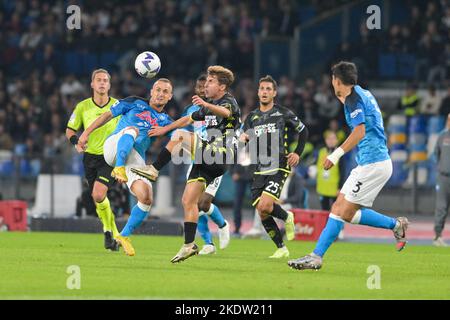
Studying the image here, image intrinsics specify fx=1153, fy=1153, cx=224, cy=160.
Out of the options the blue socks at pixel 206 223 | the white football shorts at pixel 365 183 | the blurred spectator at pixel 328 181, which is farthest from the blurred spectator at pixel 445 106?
the white football shorts at pixel 365 183

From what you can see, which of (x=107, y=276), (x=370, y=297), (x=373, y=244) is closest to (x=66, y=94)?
(x=373, y=244)

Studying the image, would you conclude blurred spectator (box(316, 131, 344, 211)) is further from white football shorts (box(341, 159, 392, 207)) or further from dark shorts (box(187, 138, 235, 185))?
white football shorts (box(341, 159, 392, 207))

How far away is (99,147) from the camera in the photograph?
54.7 ft

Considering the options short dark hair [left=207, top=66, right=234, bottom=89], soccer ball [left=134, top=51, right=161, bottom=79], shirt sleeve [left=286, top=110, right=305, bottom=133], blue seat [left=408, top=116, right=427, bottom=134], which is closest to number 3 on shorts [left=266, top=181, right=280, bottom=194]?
shirt sleeve [left=286, top=110, right=305, bottom=133]

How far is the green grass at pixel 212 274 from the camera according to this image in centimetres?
1108

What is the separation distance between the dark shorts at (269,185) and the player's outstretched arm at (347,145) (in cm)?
272

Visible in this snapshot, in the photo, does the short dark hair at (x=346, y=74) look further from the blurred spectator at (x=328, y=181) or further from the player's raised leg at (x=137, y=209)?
the blurred spectator at (x=328, y=181)

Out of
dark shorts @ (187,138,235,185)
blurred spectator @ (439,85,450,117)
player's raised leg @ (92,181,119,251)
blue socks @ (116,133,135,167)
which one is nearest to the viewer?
dark shorts @ (187,138,235,185)

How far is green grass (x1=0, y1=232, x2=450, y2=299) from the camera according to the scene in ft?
36.3

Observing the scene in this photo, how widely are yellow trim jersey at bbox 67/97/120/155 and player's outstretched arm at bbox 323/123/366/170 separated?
4927 millimetres

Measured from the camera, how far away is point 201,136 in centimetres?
1467

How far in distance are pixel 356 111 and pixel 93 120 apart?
16.3 feet

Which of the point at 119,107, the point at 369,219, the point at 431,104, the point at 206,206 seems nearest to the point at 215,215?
the point at 206,206
